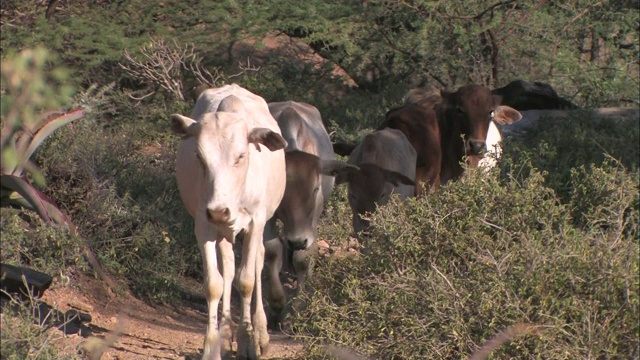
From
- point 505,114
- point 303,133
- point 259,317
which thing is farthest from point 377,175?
point 259,317

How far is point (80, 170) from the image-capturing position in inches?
350

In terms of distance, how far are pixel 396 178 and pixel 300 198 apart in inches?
35.5

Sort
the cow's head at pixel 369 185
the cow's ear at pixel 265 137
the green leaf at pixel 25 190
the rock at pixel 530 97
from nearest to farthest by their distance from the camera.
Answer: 1. the green leaf at pixel 25 190
2. the cow's ear at pixel 265 137
3. the cow's head at pixel 369 185
4. the rock at pixel 530 97

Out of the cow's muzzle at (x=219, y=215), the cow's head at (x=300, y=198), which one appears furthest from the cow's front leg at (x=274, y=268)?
the cow's muzzle at (x=219, y=215)

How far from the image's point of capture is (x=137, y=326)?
8.12 m

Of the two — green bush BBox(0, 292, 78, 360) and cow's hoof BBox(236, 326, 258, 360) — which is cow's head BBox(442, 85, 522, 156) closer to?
cow's hoof BBox(236, 326, 258, 360)

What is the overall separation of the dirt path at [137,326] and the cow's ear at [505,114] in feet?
9.13

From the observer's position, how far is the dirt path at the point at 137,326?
24.1 ft

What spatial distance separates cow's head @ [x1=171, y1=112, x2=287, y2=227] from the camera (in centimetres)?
621

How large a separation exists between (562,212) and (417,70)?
27.4 feet

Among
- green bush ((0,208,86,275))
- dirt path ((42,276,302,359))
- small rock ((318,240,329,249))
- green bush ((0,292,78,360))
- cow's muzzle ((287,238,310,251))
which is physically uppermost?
green bush ((0,292,78,360))

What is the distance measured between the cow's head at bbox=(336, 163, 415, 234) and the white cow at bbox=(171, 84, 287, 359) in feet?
3.72

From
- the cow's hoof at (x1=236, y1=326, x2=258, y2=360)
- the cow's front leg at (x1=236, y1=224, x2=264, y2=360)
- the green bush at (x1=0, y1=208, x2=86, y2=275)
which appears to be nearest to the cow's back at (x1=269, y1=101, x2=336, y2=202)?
the cow's front leg at (x1=236, y1=224, x2=264, y2=360)

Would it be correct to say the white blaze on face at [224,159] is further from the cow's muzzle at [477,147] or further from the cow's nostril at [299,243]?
the cow's muzzle at [477,147]
